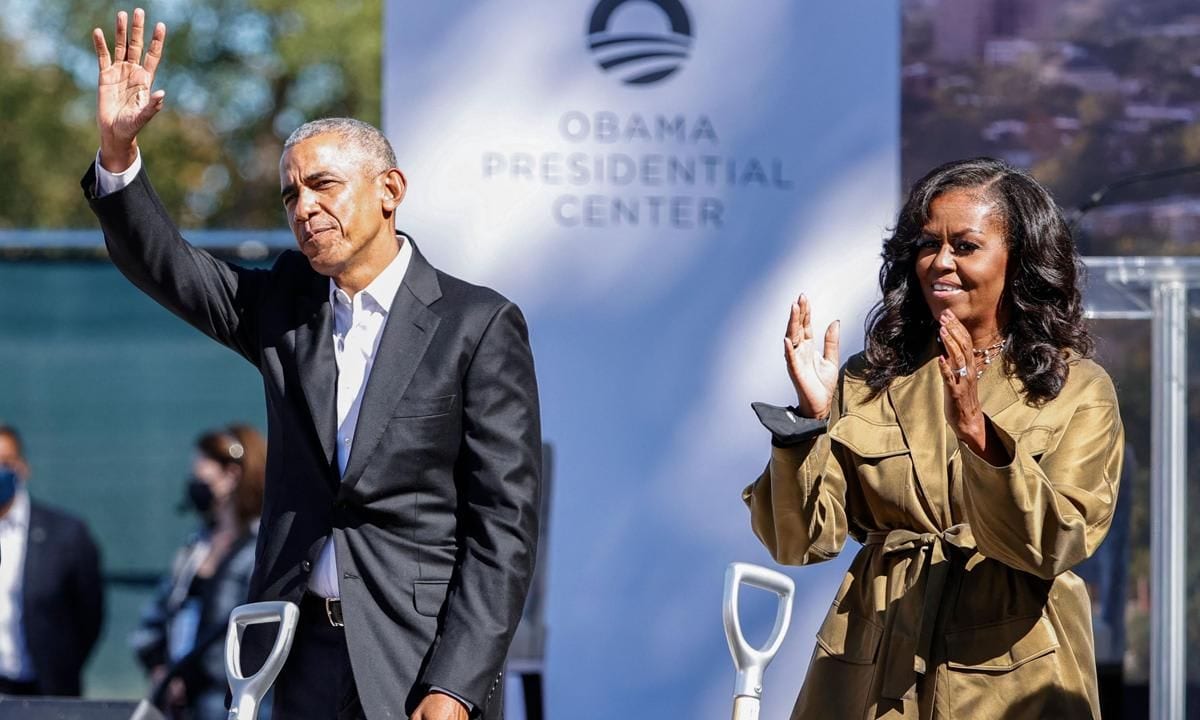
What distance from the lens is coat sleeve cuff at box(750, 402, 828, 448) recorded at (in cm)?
293

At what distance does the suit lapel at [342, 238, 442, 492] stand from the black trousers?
0.89 feet

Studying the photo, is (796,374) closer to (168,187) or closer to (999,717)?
(999,717)

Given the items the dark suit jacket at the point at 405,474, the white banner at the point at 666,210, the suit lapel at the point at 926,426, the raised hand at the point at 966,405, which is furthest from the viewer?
the white banner at the point at 666,210

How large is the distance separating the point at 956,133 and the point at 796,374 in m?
3.02

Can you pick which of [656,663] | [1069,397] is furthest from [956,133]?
[1069,397]

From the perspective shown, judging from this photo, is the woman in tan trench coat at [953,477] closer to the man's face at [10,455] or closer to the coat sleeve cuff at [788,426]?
the coat sleeve cuff at [788,426]

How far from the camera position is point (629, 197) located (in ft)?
17.7

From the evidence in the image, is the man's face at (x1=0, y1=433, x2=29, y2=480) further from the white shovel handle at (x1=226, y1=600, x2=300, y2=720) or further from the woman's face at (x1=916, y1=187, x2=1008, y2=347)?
the woman's face at (x1=916, y1=187, x2=1008, y2=347)

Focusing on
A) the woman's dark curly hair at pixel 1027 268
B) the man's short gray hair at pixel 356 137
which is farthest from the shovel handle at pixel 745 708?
the man's short gray hair at pixel 356 137

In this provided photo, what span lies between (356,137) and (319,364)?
44 centimetres

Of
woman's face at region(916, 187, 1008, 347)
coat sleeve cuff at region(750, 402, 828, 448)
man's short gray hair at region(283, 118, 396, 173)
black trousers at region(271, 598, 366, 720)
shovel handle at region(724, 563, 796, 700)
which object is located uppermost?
man's short gray hair at region(283, 118, 396, 173)

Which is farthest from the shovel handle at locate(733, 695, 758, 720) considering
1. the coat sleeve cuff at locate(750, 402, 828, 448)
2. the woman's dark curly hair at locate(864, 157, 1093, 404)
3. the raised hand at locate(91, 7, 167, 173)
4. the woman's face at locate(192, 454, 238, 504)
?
the woman's face at locate(192, 454, 238, 504)

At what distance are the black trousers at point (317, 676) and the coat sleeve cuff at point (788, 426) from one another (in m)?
0.89

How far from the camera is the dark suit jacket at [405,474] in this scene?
3201mm
